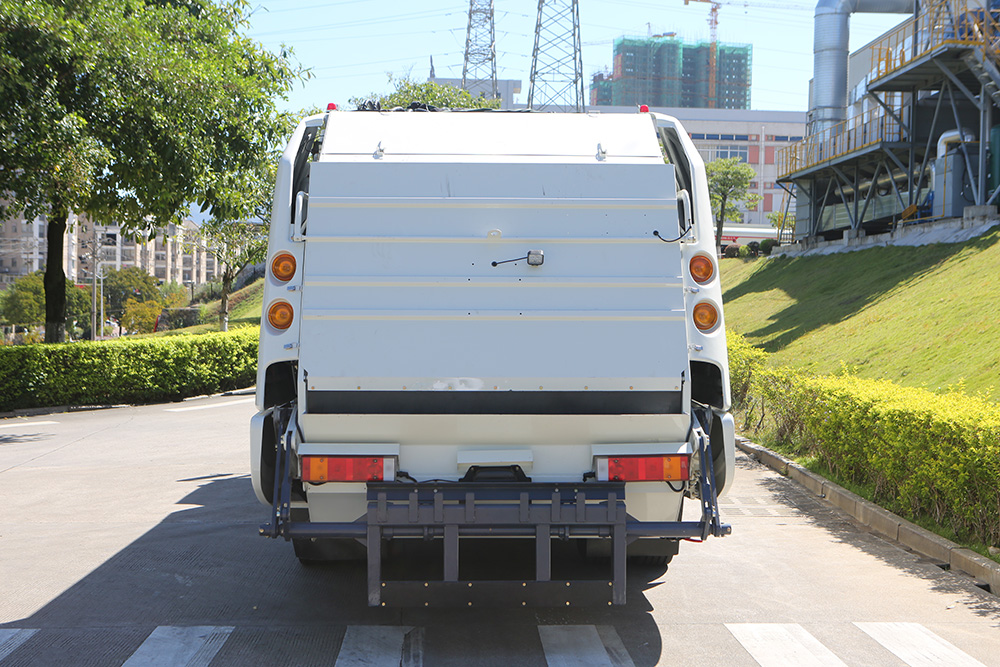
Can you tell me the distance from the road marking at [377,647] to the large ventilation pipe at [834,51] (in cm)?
4017

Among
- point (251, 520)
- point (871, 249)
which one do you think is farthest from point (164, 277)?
point (251, 520)

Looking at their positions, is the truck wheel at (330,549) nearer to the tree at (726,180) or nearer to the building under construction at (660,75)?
the tree at (726,180)

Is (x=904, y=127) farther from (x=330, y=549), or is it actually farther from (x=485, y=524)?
(x=485, y=524)

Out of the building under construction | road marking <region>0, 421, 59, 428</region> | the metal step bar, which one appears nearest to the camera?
the metal step bar

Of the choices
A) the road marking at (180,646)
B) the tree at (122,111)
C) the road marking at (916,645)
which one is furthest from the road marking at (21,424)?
the road marking at (916,645)

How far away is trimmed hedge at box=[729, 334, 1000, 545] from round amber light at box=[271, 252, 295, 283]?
4.79 m

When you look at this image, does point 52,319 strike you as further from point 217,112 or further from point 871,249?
point 871,249

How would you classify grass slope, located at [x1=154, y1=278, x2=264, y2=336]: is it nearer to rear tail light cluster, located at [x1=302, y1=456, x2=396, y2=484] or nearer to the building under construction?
rear tail light cluster, located at [x1=302, y1=456, x2=396, y2=484]

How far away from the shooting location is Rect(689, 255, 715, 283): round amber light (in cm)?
509

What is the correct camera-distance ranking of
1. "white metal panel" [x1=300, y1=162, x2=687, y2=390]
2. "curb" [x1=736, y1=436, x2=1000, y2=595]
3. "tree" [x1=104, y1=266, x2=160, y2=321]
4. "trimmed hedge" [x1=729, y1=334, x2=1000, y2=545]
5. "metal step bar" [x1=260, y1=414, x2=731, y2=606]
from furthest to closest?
"tree" [x1=104, y1=266, x2=160, y2=321], "trimmed hedge" [x1=729, y1=334, x2=1000, y2=545], "curb" [x1=736, y1=436, x2=1000, y2=595], "white metal panel" [x1=300, y1=162, x2=687, y2=390], "metal step bar" [x1=260, y1=414, x2=731, y2=606]

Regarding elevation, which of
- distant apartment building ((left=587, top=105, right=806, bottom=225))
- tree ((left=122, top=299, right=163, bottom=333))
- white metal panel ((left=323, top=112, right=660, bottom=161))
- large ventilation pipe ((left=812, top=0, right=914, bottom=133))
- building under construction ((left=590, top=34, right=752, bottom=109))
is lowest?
tree ((left=122, top=299, right=163, bottom=333))

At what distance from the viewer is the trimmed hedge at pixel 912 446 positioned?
6.52 m

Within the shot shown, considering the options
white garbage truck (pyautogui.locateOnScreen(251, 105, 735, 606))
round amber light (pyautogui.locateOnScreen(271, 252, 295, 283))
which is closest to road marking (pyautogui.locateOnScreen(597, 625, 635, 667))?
white garbage truck (pyautogui.locateOnScreen(251, 105, 735, 606))

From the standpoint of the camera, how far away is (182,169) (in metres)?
14.5
